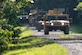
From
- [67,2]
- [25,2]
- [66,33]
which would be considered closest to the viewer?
[25,2]

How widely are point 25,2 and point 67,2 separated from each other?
25678mm

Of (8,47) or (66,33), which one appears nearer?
(8,47)

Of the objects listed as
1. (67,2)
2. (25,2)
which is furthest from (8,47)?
(67,2)

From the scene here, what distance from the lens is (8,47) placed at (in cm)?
1867

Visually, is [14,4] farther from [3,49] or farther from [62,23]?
[62,23]

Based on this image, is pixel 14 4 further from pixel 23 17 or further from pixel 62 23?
pixel 23 17

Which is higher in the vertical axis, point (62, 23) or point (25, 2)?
point (25, 2)

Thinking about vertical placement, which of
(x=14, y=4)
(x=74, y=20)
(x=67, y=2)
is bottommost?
(x=74, y=20)

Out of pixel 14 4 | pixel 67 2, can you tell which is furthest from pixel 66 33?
pixel 67 2

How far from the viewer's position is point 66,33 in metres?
Result: 27.0

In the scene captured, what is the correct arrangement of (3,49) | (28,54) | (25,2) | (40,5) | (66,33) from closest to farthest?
(28,54), (3,49), (25,2), (66,33), (40,5)

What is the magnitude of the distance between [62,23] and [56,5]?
18823mm

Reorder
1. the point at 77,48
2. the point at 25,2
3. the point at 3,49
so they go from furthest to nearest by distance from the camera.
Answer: the point at 25,2 → the point at 3,49 → the point at 77,48

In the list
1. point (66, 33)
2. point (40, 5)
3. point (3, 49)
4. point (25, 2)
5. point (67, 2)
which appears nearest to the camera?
point (3, 49)
